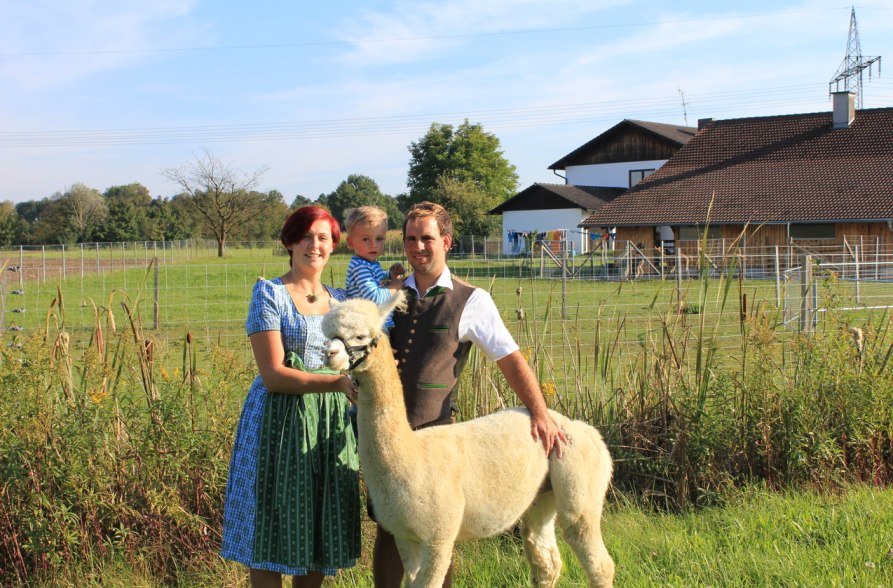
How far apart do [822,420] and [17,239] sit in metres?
78.2

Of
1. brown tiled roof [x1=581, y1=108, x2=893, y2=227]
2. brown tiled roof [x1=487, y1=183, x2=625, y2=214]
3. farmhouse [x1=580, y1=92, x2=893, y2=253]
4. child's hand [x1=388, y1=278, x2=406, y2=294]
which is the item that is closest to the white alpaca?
child's hand [x1=388, y1=278, x2=406, y2=294]

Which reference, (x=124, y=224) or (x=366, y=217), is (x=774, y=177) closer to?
(x=366, y=217)

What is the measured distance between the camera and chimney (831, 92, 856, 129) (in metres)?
37.0

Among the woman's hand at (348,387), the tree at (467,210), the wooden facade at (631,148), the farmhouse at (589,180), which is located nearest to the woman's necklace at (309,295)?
the woman's hand at (348,387)

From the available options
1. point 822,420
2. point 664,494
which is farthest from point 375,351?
point 822,420

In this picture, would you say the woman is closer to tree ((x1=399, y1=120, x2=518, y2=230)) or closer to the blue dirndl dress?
the blue dirndl dress

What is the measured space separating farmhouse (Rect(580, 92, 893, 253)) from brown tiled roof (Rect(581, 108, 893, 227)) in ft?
0.14

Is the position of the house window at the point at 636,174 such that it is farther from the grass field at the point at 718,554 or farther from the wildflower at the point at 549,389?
the grass field at the point at 718,554

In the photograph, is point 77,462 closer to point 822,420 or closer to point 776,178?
point 822,420

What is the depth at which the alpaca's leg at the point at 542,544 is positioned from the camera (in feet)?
12.4

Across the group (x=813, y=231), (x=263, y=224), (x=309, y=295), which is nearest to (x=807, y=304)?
(x=309, y=295)

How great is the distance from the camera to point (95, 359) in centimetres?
450

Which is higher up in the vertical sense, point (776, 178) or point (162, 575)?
point (776, 178)

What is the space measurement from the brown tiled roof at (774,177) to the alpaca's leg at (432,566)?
97.8 ft
